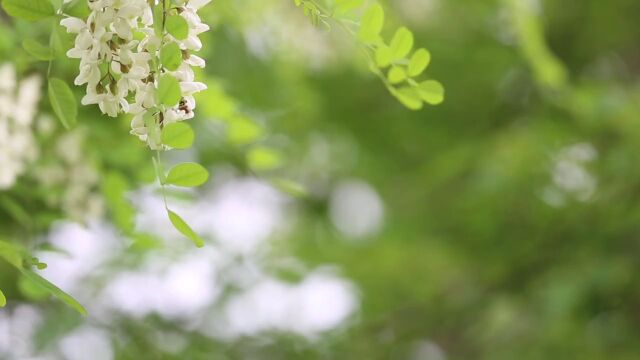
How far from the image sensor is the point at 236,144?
152cm

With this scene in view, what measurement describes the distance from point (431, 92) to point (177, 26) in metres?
0.24

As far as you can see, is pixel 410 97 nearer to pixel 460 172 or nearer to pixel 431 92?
pixel 431 92

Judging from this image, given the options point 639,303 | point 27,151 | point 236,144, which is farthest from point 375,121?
point 27,151

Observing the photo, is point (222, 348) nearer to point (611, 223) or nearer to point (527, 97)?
point (611, 223)

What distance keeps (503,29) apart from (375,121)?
477 mm

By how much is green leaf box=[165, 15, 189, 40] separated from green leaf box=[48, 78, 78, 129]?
0.13 m

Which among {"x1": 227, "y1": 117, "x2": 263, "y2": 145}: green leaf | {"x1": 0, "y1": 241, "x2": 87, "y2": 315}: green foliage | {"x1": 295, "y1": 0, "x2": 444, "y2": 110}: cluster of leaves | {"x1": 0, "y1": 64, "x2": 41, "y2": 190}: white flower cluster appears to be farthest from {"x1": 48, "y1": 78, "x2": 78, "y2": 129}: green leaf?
{"x1": 227, "y1": 117, "x2": 263, "y2": 145}: green leaf

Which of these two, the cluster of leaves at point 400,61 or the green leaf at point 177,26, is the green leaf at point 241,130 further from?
the green leaf at point 177,26

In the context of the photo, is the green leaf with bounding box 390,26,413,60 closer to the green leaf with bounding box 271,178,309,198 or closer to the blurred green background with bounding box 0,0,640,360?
the green leaf with bounding box 271,178,309,198

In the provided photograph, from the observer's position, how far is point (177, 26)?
73cm

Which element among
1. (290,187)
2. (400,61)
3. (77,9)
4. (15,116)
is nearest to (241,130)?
(290,187)

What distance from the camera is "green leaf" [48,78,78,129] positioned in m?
0.81

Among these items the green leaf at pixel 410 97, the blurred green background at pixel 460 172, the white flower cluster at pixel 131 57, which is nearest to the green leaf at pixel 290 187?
the blurred green background at pixel 460 172

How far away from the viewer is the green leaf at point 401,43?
0.88 metres
